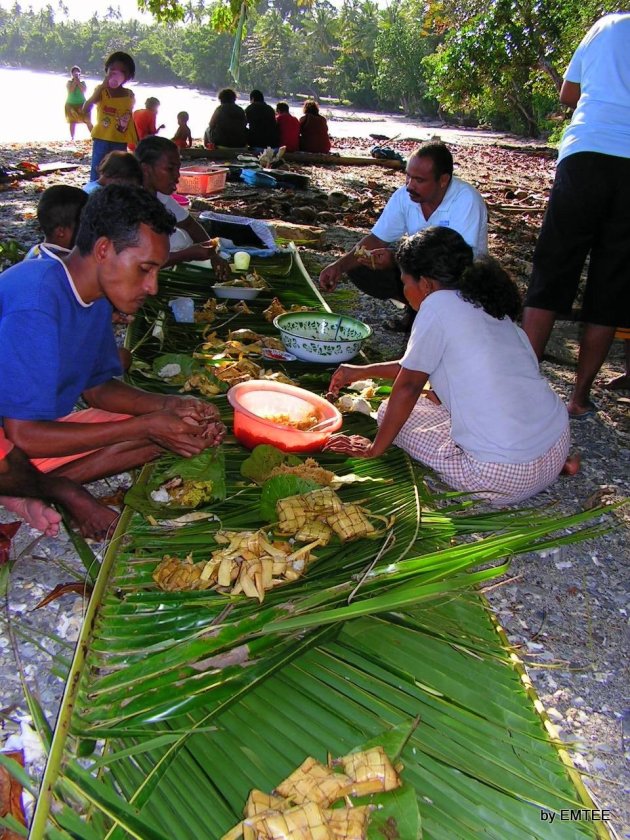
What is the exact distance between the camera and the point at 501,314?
8.77ft

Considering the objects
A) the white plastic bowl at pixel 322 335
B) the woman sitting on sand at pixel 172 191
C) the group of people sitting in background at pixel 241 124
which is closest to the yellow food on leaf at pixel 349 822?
the white plastic bowl at pixel 322 335

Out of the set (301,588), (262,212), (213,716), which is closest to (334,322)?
(301,588)

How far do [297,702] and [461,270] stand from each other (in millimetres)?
1778

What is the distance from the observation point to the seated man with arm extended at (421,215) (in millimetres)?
3723

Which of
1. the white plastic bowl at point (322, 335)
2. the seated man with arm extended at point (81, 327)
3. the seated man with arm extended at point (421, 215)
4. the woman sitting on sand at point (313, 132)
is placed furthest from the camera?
the woman sitting on sand at point (313, 132)

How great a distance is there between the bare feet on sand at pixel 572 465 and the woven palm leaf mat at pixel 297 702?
1.03 meters

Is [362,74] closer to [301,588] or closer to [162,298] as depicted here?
[162,298]

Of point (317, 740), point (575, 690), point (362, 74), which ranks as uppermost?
point (362, 74)

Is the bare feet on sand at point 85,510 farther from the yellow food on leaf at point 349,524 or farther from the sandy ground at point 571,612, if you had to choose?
the yellow food on leaf at point 349,524

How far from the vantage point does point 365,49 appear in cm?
4644

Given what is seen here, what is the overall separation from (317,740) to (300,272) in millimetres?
4008

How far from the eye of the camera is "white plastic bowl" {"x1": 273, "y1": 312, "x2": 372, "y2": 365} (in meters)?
3.55

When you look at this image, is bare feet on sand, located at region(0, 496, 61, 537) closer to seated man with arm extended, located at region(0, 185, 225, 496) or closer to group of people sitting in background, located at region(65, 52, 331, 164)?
seated man with arm extended, located at region(0, 185, 225, 496)

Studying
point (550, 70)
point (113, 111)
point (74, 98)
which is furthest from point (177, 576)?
point (550, 70)
